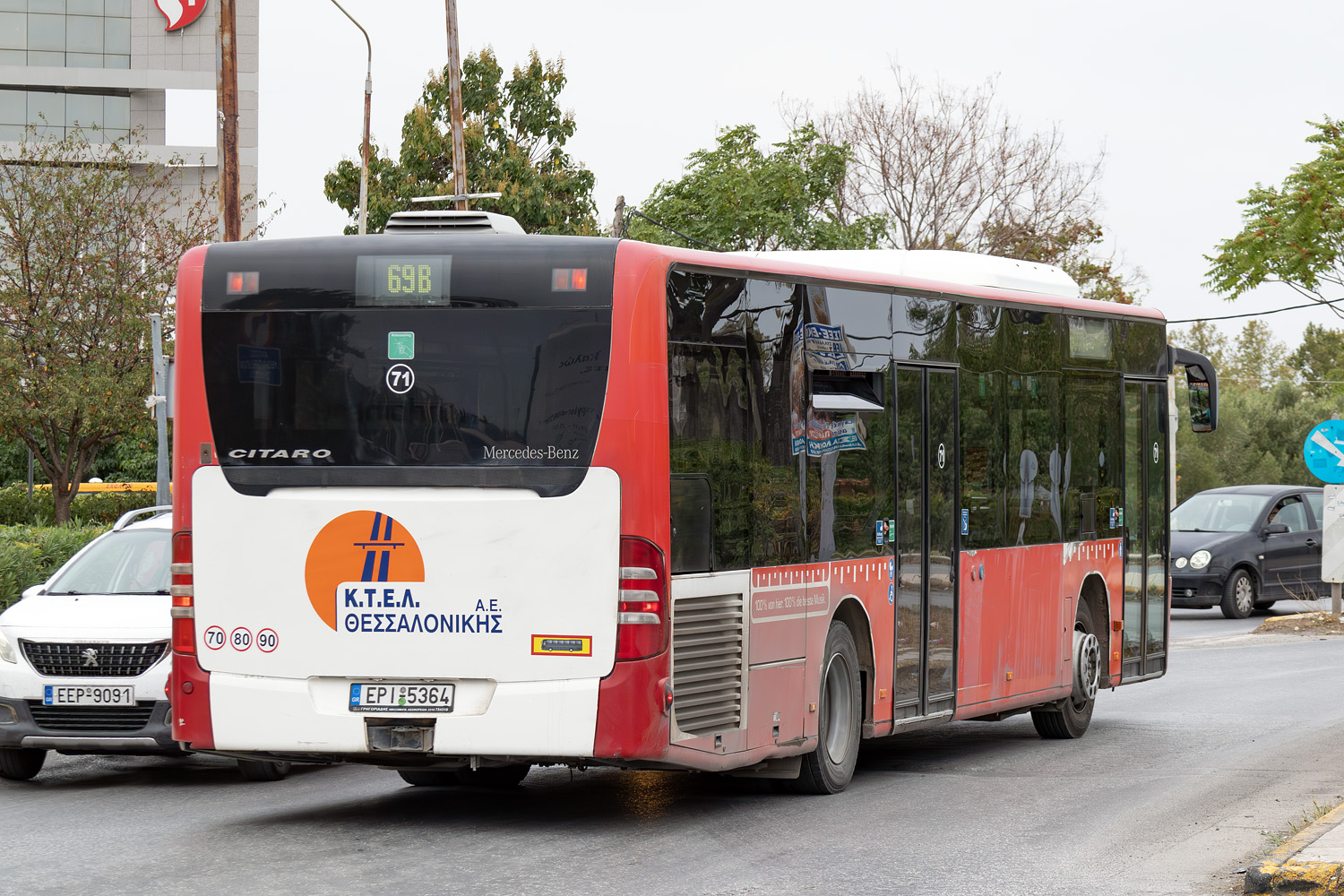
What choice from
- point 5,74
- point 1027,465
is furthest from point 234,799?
point 5,74

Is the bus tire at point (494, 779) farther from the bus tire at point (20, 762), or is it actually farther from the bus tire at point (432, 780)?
the bus tire at point (20, 762)

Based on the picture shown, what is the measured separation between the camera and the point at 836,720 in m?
10.4

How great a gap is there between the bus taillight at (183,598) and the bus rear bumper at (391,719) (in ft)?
0.89

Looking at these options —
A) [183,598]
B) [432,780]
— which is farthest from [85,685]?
[183,598]

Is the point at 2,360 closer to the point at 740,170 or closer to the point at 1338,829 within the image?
the point at 740,170

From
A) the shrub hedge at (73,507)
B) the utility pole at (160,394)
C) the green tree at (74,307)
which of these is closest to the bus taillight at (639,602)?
the utility pole at (160,394)

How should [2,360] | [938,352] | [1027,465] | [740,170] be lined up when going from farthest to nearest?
[740,170]
[2,360]
[1027,465]
[938,352]

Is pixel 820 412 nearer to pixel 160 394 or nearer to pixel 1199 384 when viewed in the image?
pixel 1199 384

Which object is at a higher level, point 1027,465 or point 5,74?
point 5,74

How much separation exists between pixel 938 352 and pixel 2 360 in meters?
19.5

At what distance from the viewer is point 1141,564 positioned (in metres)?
14.3

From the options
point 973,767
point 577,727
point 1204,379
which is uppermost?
point 1204,379

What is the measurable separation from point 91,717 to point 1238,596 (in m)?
19.5

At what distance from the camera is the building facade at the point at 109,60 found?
215 ft
